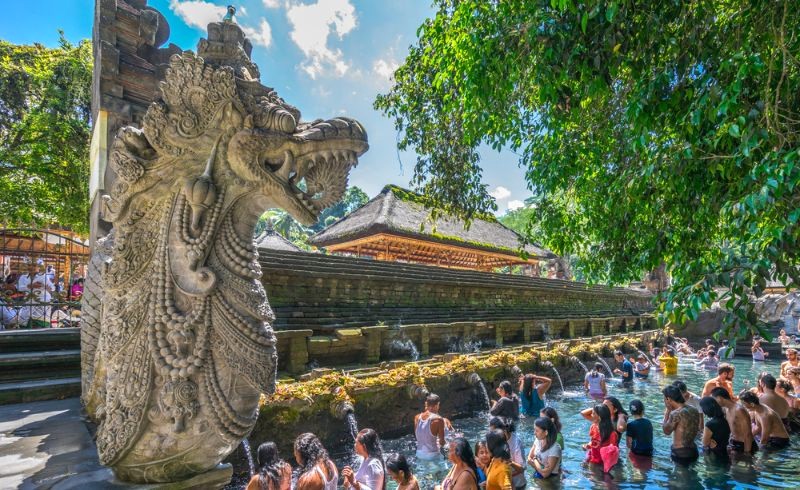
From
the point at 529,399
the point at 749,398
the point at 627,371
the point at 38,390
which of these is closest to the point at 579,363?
the point at 627,371

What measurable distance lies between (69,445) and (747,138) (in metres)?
4.43

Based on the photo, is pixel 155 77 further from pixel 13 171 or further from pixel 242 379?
pixel 13 171

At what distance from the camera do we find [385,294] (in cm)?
1083

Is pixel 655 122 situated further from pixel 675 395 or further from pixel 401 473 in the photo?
pixel 675 395

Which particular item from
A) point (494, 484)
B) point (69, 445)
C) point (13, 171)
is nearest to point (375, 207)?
point (13, 171)

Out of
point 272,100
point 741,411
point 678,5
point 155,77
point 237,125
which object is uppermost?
point 678,5

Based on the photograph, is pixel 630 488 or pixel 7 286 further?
pixel 7 286

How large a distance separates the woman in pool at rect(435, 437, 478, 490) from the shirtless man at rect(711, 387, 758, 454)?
4.92 meters

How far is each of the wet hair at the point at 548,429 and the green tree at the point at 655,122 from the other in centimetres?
191

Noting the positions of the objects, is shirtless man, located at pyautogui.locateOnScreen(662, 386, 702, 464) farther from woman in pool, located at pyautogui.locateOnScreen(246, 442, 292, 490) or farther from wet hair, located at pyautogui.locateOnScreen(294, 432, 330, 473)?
woman in pool, located at pyautogui.locateOnScreen(246, 442, 292, 490)

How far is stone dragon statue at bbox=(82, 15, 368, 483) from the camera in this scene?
A: 1.75 meters

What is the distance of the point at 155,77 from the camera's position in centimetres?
429

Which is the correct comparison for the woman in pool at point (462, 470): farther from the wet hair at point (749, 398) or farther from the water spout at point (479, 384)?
the wet hair at point (749, 398)

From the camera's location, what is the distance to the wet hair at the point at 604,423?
18.6ft
